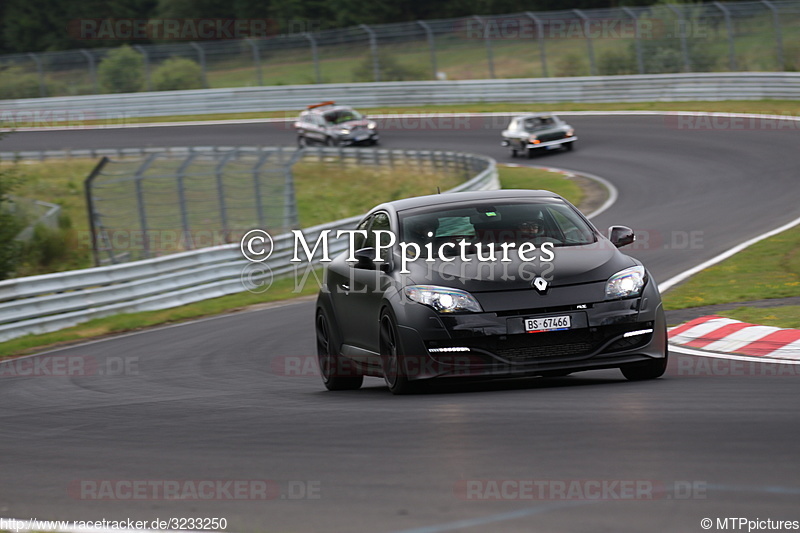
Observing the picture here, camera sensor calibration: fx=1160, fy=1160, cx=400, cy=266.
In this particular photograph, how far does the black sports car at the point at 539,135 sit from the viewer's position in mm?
35000

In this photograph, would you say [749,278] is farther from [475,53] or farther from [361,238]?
[475,53]

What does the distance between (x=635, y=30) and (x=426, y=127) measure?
28.3ft

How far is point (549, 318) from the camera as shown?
7.60m

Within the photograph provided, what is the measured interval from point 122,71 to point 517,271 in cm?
4819

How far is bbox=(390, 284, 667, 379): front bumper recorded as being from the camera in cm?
762

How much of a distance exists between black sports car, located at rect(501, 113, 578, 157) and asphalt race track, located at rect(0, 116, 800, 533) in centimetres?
2348

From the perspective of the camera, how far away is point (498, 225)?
8.63 m

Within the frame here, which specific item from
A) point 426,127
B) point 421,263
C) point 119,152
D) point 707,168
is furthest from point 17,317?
point 426,127

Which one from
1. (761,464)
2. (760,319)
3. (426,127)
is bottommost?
(426,127)

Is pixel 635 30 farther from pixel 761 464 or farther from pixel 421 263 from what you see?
pixel 761 464

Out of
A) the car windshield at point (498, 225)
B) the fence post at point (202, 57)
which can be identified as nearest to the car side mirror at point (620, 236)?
the car windshield at point (498, 225)

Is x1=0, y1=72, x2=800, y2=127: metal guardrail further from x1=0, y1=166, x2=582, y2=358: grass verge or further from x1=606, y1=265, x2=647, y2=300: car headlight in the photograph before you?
x1=606, y1=265, x2=647, y2=300: car headlight

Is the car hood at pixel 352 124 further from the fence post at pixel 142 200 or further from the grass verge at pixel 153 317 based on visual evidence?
the fence post at pixel 142 200

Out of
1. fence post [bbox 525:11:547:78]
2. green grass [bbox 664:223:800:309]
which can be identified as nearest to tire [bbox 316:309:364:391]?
green grass [bbox 664:223:800:309]
